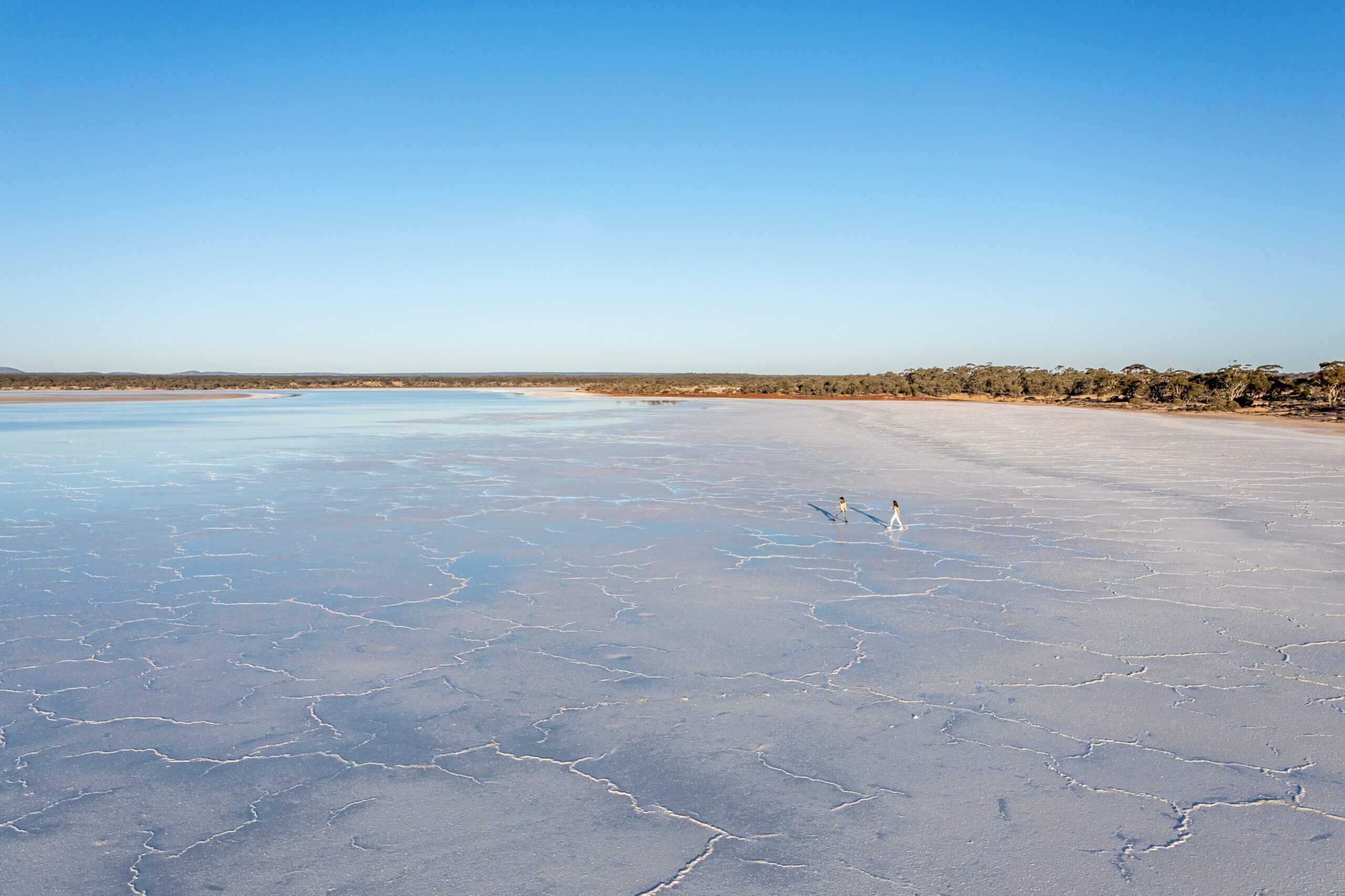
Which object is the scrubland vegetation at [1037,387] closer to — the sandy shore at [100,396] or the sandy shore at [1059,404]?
the sandy shore at [1059,404]

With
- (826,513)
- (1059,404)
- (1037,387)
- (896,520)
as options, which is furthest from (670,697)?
(1037,387)

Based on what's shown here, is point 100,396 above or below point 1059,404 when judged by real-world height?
above

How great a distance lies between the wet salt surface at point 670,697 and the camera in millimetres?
3322

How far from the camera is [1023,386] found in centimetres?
6219

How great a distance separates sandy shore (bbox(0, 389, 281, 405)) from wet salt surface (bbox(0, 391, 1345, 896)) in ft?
149

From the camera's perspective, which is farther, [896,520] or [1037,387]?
[1037,387]

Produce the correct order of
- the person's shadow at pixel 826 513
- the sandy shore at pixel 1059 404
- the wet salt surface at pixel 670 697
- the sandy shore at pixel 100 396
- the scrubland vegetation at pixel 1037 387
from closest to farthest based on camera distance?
the wet salt surface at pixel 670 697, the person's shadow at pixel 826 513, the sandy shore at pixel 1059 404, the scrubland vegetation at pixel 1037 387, the sandy shore at pixel 100 396

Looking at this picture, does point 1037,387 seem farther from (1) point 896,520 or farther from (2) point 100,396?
(2) point 100,396

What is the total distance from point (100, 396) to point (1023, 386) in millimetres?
67488

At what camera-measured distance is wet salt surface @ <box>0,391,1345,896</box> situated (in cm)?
332

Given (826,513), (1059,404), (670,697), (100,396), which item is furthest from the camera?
(100,396)

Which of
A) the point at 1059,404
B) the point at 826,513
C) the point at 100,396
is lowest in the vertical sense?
the point at 826,513

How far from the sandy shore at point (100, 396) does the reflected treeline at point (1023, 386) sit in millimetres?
12329

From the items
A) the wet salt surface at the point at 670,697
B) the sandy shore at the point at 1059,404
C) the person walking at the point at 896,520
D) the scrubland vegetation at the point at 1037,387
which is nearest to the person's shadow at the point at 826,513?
the wet salt surface at the point at 670,697
